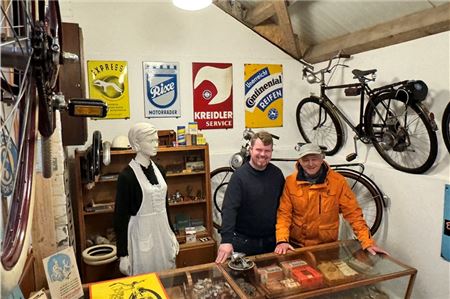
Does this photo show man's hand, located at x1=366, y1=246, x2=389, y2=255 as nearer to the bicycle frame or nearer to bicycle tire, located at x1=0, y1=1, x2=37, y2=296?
the bicycle frame

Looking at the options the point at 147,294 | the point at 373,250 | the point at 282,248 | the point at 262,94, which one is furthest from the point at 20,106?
the point at 262,94

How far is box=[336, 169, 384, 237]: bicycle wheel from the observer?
310cm

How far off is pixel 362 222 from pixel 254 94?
2.41 meters

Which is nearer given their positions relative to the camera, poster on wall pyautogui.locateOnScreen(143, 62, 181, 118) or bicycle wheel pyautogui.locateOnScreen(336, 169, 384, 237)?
bicycle wheel pyautogui.locateOnScreen(336, 169, 384, 237)

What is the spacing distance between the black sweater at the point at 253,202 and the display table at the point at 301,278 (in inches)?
14.4

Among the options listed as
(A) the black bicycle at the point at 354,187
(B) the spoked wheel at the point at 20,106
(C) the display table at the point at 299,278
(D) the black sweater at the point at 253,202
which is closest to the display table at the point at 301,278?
(C) the display table at the point at 299,278

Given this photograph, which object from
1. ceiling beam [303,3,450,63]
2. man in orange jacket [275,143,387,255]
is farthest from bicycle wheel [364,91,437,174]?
man in orange jacket [275,143,387,255]

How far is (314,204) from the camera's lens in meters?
2.19

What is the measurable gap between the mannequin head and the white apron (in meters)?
0.11

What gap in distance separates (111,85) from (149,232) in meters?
2.07

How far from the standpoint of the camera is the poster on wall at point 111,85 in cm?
352

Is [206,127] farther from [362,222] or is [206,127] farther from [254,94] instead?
[362,222]

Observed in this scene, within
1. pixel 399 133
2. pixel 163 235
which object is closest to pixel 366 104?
pixel 399 133

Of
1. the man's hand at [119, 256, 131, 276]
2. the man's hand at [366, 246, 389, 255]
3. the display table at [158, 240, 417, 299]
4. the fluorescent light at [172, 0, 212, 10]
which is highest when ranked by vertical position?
the fluorescent light at [172, 0, 212, 10]
